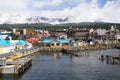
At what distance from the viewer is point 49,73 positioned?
1655 inches

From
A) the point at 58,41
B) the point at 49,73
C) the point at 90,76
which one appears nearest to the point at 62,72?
the point at 49,73

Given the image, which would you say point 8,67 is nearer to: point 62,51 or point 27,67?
point 27,67

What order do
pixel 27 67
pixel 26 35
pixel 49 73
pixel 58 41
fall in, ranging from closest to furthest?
pixel 49 73 → pixel 27 67 → pixel 58 41 → pixel 26 35

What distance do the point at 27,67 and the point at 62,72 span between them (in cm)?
647

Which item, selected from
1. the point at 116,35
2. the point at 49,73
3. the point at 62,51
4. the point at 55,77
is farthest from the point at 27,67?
the point at 116,35

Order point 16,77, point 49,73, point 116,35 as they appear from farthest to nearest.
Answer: point 116,35
point 49,73
point 16,77

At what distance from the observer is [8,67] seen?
3953 cm

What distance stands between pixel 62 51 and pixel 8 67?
51.1 metres

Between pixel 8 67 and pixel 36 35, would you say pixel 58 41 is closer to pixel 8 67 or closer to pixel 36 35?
pixel 36 35

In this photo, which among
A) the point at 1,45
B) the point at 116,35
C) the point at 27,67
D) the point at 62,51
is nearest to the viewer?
the point at 27,67

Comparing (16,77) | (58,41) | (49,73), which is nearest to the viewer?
→ (16,77)

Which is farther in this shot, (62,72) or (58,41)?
(58,41)

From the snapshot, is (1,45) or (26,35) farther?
(26,35)

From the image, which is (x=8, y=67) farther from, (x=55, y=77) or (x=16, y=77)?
(x=55, y=77)
